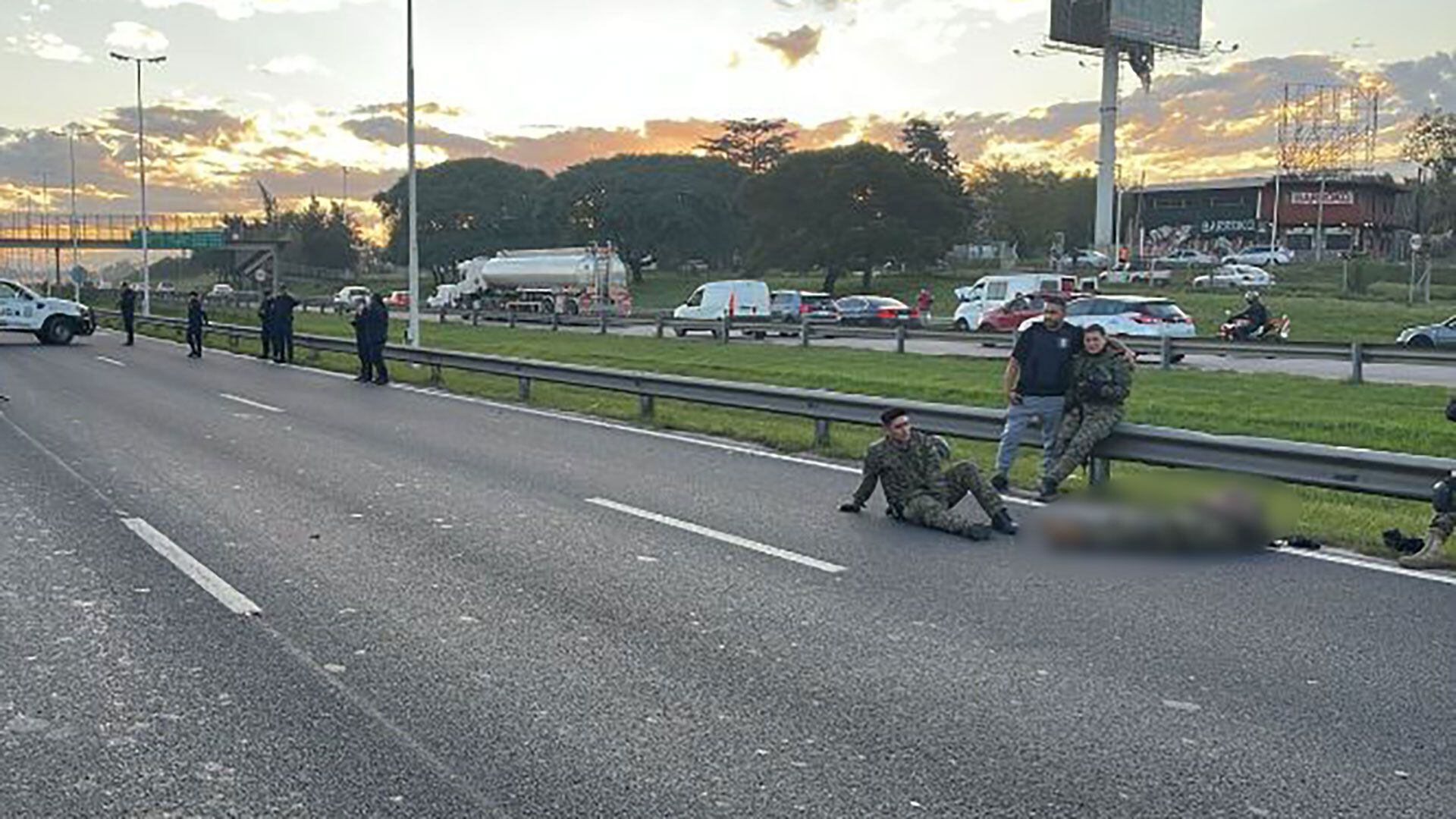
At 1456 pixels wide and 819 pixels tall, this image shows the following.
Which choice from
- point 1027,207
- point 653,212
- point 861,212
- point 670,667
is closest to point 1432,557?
point 670,667

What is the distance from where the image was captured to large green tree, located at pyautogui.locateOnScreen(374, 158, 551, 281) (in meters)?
117

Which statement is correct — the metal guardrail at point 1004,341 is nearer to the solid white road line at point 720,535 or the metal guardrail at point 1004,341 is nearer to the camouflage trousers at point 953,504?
the camouflage trousers at point 953,504

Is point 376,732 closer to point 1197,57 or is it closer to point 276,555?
point 276,555

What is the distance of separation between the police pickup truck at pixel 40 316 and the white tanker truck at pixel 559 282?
2355 cm

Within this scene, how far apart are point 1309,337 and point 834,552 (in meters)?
35.6

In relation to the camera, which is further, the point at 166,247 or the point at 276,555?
the point at 166,247

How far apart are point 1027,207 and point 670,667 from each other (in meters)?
118

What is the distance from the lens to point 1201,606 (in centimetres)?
696

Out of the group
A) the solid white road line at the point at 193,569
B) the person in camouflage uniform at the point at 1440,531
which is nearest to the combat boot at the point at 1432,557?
the person in camouflage uniform at the point at 1440,531

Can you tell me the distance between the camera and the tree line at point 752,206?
78.1 meters

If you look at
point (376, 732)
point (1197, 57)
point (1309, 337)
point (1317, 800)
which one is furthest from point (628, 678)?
point (1197, 57)

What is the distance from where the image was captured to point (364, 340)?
22.7m

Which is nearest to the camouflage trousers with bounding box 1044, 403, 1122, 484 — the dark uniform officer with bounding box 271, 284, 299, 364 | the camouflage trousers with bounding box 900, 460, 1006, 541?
the camouflage trousers with bounding box 900, 460, 1006, 541

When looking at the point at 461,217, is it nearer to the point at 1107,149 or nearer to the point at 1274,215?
the point at 1107,149
